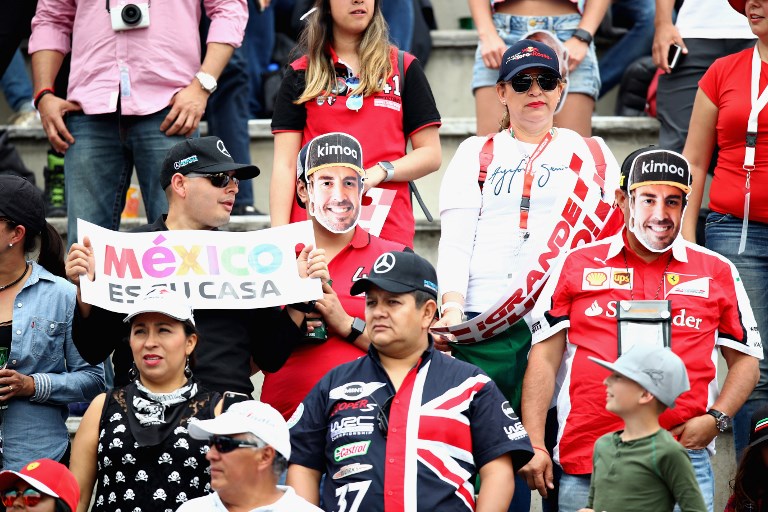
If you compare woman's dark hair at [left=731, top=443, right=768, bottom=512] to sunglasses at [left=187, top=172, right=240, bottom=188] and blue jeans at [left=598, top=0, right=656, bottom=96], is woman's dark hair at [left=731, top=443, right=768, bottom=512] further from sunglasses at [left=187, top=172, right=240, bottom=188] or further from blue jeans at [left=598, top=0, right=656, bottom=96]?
blue jeans at [left=598, top=0, right=656, bottom=96]

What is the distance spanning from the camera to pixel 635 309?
505 cm

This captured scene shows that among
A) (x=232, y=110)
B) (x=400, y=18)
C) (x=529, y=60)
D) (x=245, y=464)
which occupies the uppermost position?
(x=400, y=18)

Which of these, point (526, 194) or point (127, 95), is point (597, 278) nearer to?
point (526, 194)

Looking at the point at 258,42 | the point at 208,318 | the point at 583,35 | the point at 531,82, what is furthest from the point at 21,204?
the point at 258,42

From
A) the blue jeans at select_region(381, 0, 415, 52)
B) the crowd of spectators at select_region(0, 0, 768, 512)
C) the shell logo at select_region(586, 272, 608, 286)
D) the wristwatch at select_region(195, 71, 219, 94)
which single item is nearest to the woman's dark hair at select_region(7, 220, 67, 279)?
the crowd of spectators at select_region(0, 0, 768, 512)

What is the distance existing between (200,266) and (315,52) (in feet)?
4.41

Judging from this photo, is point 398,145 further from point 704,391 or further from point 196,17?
point 704,391

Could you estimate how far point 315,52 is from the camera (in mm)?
6129

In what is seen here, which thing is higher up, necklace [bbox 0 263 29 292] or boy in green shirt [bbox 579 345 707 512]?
necklace [bbox 0 263 29 292]

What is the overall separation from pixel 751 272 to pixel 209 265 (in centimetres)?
238

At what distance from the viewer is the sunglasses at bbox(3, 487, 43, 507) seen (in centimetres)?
448

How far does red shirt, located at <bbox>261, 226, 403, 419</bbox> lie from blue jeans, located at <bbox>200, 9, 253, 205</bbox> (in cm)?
232

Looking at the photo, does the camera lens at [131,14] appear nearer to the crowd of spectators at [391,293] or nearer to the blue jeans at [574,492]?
the crowd of spectators at [391,293]

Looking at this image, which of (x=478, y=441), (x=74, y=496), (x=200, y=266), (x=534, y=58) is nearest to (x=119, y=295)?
(x=200, y=266)
